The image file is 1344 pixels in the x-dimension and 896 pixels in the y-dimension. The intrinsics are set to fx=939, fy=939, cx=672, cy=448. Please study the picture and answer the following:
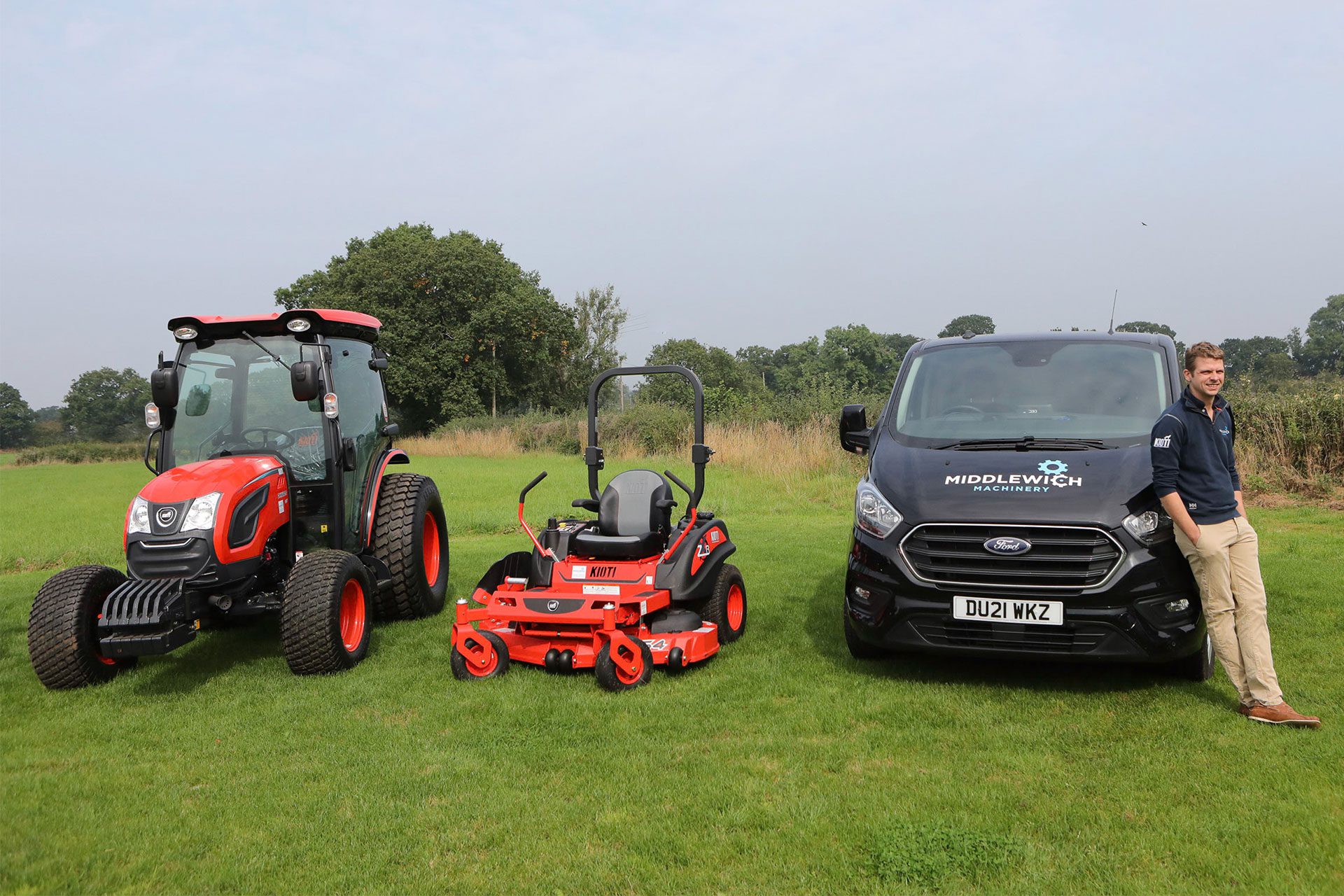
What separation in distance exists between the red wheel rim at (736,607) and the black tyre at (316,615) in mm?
2493

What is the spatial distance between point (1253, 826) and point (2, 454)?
180ft

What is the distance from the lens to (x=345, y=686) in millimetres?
5551

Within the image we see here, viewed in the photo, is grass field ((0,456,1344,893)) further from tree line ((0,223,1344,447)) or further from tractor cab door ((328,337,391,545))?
tree line ((0,223,1344,447))

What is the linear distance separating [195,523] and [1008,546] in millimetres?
4556

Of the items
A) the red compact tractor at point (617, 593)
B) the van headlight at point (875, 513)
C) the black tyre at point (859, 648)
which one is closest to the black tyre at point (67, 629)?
the red compact tractor at point (617, 593)

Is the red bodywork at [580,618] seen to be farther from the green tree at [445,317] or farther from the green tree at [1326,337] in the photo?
the green tree at [1326,337]

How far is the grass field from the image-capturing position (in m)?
3.28

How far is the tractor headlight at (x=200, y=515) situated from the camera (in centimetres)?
545

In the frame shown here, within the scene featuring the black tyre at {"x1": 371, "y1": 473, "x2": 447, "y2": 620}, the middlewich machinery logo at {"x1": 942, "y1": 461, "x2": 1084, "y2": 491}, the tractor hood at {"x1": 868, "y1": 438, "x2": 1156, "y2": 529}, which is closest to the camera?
the tractor hood at {"x1": 868, "y1": 438, "x2": 1156, "y2": 529}

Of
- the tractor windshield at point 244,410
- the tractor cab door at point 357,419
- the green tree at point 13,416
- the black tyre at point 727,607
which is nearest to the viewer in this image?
the black tyre at point 727,607

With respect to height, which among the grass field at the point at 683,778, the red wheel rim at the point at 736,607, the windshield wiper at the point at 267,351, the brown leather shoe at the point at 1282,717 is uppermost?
the windshield wiper at the point at 267,351

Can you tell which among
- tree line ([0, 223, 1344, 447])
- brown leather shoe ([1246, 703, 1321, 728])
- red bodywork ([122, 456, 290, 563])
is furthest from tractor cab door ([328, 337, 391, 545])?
tree line ([0, 223, 1344, 447])

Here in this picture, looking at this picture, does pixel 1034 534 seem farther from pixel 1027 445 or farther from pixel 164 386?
pixel 164 386

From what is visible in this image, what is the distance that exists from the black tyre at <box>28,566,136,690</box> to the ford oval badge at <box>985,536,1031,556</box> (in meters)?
4.95
